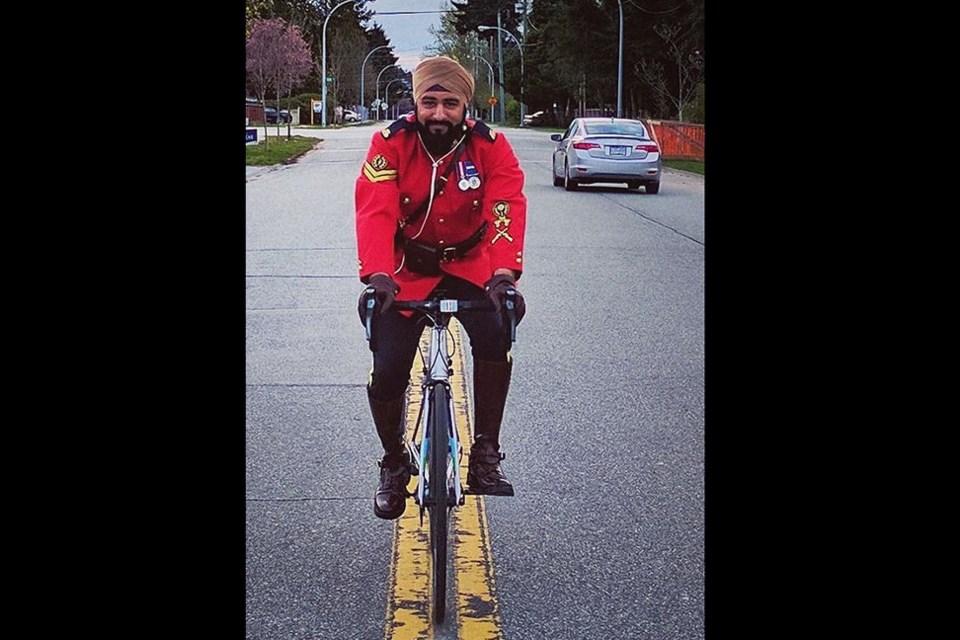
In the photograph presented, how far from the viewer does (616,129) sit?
1958 centimetres

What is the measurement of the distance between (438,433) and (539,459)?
1.98 metres

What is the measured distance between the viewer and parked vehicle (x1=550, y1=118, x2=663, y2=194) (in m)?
19.3

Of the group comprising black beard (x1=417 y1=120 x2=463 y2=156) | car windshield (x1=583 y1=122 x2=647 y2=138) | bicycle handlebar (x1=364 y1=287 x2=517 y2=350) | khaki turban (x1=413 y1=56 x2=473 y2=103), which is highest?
car windshield (x1=583 y1=122 x2=647 y2=138)

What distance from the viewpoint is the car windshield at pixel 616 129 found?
64.0 ft

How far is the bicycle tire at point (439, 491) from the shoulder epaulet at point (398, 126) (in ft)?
2.34

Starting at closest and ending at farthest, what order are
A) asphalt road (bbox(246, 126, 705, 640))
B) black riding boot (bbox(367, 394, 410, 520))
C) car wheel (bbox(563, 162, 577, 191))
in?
asphalt road (bbox(246, 126, 705, 640)), black riding boot (bbox(367, 394, 410, 520)), car wheel (bbox(563, 162, 577, 191))

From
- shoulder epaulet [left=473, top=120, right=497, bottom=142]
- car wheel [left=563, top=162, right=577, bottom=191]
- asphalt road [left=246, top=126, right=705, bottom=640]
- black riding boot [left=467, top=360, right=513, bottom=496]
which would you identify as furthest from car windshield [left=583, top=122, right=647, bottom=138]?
shoulder epaulet [left=473, top=120, right=497, bottom=142]

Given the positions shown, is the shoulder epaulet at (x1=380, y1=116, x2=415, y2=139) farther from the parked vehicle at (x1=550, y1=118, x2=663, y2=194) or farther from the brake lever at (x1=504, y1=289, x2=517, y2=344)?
the parked vehicle at (x1=550, y1=118, x2=663, y2=194)

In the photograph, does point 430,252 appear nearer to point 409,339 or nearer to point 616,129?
point 409,339

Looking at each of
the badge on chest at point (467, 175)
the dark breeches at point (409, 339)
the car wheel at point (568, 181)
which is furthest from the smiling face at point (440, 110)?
the car wheel at point (568, 181)

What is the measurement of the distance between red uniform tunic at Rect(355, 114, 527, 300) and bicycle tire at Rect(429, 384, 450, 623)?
1.32 feet

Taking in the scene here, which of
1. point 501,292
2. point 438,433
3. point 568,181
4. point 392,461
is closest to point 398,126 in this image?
point 501,292
